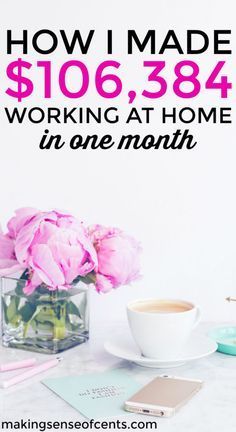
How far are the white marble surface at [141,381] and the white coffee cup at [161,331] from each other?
30 millimetres

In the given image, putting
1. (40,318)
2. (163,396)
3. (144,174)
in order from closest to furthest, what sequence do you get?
(163,396) → (40,318) → (144,174)

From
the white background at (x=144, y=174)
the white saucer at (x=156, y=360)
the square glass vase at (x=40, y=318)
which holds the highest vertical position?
the white background at (x=144, y=174)

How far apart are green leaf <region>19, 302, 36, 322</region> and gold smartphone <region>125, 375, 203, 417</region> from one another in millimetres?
281

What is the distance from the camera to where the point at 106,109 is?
1.47 metres

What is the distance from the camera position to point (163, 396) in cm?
102

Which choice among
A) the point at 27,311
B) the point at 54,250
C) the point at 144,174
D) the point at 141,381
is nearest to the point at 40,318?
the point at 27,311

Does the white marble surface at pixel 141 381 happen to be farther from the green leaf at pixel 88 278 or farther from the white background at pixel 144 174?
the white background at pixel 144 174

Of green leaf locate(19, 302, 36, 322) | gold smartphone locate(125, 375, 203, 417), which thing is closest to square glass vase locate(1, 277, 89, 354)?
green leaf locate(19, 302, 36, 322)

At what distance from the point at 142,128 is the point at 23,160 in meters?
0.25

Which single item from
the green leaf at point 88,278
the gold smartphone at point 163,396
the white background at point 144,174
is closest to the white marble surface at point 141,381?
the gold smartphone at point 163,396

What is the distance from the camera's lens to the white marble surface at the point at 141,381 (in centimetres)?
96

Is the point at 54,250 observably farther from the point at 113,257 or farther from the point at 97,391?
the point at 97,391

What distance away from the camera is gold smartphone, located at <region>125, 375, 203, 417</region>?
97 cm

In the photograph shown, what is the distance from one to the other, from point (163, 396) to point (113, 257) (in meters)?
0.31
